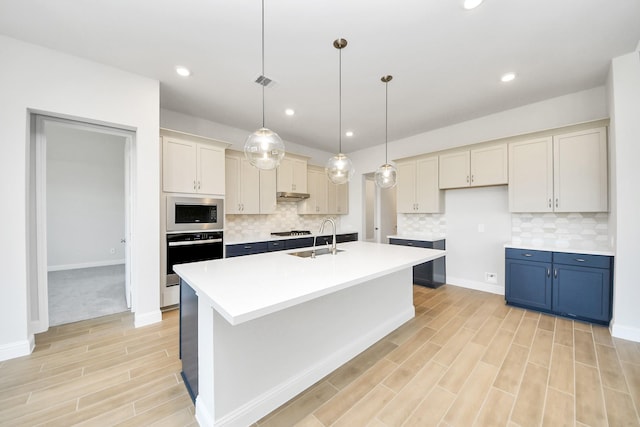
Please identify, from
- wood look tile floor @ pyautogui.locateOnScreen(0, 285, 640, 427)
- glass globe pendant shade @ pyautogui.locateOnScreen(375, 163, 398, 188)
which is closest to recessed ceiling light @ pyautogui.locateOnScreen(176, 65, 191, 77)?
glass globe pendant shade @ pyautogui.locateOnScreen(375, 163, 398, 188)

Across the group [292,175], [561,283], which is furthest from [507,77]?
[292,175]

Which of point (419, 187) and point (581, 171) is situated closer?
point (581, 171)

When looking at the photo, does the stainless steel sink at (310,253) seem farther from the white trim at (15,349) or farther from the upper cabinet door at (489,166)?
the upper cabinet door at (489,166)

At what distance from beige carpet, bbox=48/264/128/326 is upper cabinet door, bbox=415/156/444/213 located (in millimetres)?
4914

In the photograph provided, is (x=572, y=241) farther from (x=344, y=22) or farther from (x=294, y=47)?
(x=294, y=47)

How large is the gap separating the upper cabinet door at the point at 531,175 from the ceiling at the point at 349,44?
0.70m

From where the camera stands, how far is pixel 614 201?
102 inches

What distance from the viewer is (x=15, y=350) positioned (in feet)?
7.20

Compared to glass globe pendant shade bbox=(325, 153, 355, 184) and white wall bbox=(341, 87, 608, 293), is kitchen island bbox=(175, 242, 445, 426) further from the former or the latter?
white wall bbox=(341, 87, 608, 293)

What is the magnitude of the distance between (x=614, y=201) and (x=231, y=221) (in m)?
5.03

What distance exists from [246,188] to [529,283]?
Answer: 441cm

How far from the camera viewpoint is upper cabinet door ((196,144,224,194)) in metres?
3.52

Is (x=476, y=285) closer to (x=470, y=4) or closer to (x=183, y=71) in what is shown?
(x=470, y=4)

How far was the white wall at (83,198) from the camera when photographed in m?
5.30
